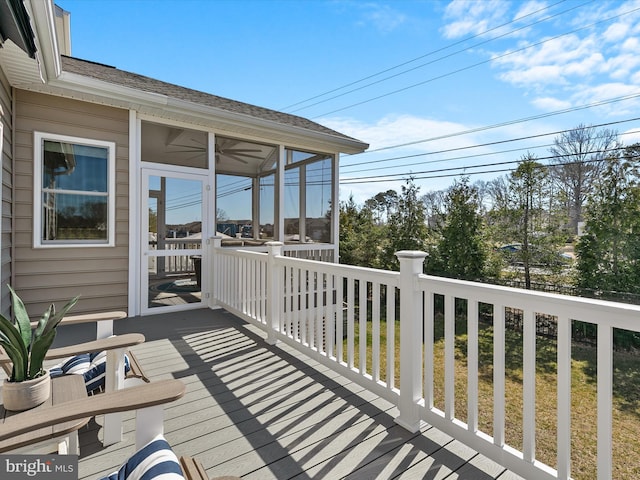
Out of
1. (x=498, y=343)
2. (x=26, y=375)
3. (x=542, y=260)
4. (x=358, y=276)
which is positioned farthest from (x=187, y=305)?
(x=542, y=260)

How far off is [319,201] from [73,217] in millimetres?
3893

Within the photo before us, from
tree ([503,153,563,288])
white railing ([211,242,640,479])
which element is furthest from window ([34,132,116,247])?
tree ([503,153,563,288])

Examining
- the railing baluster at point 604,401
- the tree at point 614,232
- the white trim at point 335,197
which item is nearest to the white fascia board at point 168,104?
the white trim at point 335,197

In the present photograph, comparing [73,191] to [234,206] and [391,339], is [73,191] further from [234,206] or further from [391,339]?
[391,339]

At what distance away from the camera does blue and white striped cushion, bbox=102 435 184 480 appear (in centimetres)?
101

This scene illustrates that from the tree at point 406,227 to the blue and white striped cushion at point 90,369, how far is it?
7.71 meters

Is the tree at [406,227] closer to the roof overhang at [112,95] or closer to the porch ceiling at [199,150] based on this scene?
the roof overhang at [112,95]

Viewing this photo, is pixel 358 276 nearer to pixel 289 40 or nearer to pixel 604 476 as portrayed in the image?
pixel 604 476

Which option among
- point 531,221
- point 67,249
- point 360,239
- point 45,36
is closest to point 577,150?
point 531,221

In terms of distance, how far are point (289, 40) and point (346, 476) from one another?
11.1 m

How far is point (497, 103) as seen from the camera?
13711 mm

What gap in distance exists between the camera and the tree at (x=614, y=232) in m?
6.04

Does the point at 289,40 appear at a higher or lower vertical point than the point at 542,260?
higher

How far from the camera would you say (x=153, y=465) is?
3.43ft
